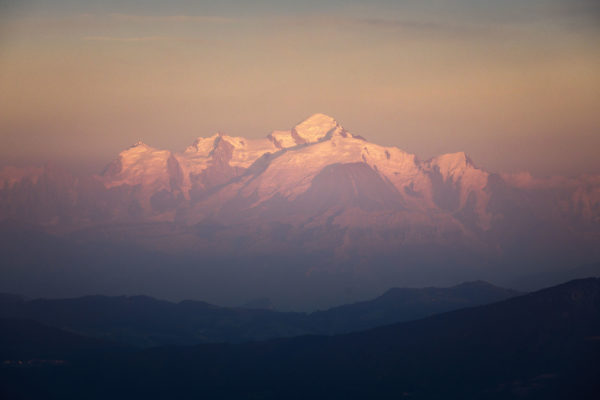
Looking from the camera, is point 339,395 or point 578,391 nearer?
point 578,391

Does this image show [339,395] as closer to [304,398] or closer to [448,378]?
[304,398]

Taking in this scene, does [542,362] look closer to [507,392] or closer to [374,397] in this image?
[507,392]

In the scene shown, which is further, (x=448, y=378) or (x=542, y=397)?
(x=448, y=378)

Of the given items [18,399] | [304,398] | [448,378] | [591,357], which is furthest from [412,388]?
[18,399]

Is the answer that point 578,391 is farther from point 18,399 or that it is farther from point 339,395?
point 18,399

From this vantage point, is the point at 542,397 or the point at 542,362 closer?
the point at 542,397

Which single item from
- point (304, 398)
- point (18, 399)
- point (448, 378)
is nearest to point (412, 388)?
point (448, 378)
